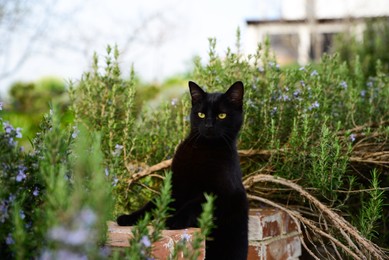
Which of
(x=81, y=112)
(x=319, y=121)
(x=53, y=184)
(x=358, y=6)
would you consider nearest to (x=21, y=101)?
(x=358, y=6)

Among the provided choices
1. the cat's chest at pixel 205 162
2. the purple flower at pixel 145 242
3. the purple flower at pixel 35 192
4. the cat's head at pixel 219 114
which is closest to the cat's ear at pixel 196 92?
the cat's head at pixel 219 114

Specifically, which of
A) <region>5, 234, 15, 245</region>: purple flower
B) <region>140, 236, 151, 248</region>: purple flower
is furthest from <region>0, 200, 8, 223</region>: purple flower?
<region>140, 236, 151, 248</region>: purple flower

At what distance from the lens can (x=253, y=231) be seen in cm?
269

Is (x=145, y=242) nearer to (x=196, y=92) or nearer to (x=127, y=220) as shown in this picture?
(x=127, y=220)

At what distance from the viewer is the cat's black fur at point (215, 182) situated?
7.30 feet

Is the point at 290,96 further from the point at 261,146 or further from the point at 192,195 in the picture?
the point at 192,195

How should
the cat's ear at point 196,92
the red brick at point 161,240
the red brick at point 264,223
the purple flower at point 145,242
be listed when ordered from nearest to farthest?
1. the purple flower at point 145,242
2. the red brick at point 161,240
3. the cat's ear at point 196,92
4. the red brick at point 264,223

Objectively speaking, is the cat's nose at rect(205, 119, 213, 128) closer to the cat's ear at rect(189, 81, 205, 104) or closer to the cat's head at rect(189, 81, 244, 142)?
the cat's head at rect(189, 81, 244, 142)

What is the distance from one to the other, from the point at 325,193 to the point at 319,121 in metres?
0.45

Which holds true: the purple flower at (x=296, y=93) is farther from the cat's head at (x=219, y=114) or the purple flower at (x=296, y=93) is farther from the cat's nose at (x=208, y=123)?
the cat's nose at (x=208, y=123)

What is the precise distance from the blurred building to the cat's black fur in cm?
1028

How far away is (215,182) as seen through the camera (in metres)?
2.24

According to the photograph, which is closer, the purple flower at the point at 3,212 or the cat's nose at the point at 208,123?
the purple flower at the point at 3,212

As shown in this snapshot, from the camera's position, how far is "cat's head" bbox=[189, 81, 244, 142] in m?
2.43
